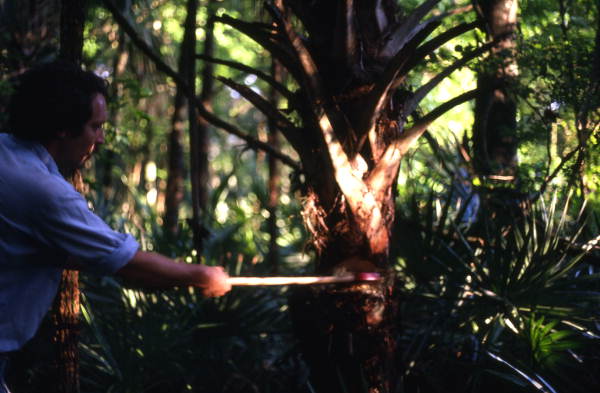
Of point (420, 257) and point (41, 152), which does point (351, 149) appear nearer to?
point (420, 257)

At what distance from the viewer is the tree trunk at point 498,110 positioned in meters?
5.20

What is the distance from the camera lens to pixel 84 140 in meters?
2.42

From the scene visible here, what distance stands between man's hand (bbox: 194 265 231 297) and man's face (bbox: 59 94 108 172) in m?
0.64

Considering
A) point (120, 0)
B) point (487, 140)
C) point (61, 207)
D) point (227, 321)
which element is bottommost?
point (227, 321)

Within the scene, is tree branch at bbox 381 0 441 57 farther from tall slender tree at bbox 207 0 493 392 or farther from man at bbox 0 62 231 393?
man at bbox 0 62 231 393

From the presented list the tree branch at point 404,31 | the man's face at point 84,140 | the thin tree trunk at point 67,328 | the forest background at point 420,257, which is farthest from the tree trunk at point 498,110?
the man's face at point 84,140

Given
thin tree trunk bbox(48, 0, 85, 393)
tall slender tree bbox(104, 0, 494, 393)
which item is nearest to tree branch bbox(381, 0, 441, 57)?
tall slender tree bbox(104, 0, 494, 393)

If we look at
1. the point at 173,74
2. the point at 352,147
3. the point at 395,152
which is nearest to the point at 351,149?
the point at 352,147

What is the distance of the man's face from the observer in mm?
2404

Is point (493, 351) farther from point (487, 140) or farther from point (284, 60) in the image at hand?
point (487, 140)

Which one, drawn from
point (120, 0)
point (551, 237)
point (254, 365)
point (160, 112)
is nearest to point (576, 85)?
point (551, 237)

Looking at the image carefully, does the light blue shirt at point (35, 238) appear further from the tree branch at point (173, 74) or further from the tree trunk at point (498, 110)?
the tree trunk at point (498, 110)

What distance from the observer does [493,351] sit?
11.8 ft

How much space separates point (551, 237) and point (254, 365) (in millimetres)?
2299
